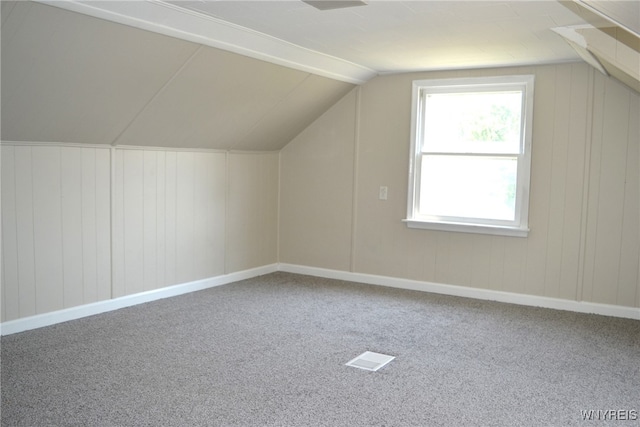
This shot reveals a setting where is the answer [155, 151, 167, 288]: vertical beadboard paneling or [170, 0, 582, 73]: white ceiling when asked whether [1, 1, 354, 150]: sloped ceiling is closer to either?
[155, 151, 167, 288]: vertical beadboard paneling

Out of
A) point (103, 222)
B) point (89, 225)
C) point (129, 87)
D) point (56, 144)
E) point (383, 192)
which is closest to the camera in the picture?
point (129, 87)

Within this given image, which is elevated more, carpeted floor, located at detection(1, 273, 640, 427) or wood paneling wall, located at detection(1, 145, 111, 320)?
wood paneling wall, located at detection(1, 145, 111, 320)

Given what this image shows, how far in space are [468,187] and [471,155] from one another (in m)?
0.29

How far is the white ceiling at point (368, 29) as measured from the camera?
11.3ft

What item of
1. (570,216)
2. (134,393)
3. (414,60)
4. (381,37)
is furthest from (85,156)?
(570,216)

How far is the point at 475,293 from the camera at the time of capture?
5.45 meters

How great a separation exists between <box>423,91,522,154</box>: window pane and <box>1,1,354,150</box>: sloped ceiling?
0.92 meters

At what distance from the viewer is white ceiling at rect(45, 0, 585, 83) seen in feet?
11.3

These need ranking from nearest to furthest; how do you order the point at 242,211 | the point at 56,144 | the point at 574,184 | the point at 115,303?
1. the point at 56,144
2. the point at 115,303
3. the point at 574,184
4. the point at 242,211

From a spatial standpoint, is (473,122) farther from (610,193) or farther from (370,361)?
(370,361)

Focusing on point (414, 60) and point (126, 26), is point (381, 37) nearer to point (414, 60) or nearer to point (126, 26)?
point (414, 60)

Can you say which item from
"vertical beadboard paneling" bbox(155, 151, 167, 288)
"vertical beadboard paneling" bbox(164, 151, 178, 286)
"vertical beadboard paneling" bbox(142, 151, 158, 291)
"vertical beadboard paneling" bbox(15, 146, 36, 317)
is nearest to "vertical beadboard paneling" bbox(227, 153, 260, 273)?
"vertical beadboard paneling" bbox(164, 151, 178, 286)

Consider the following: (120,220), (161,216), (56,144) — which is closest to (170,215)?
(161,216)

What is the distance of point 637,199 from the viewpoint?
4742 mm
